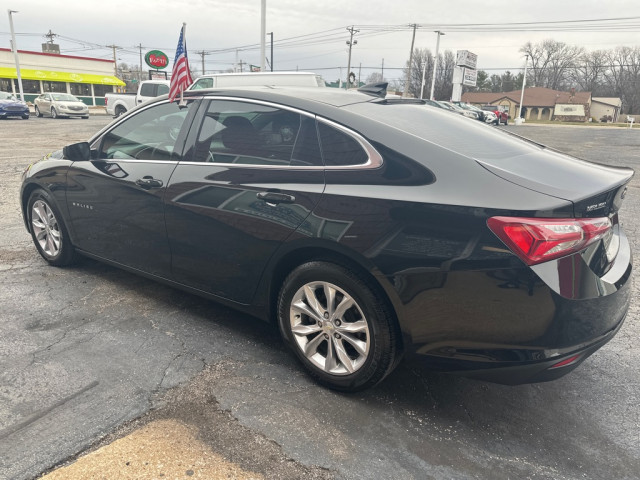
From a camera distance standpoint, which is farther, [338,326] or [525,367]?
[338,326]

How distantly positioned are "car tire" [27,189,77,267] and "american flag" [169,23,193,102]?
5.41 feet

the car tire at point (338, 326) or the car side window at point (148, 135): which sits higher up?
the car side window at point (148, 135)

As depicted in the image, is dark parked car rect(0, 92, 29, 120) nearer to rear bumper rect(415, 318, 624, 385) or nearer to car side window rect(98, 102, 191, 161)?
car side window rect(98, 102, 191, 161)

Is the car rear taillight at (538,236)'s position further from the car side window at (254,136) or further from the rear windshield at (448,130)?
the car side window at (254,136)

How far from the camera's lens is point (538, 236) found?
207 centimetres

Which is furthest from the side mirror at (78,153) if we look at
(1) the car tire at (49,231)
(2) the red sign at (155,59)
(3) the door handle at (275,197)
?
(2) the red sign at (155,59)

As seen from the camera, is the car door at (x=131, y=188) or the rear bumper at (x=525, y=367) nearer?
the rear bumper at (x=525, y=367)

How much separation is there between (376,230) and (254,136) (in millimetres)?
1112

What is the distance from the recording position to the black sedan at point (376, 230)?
2150mm

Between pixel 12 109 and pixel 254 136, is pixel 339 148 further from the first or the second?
pixel 12 109

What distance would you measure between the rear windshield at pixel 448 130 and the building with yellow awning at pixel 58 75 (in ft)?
174

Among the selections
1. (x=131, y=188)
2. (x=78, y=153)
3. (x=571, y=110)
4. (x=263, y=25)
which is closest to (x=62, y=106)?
(x=263, y=25)

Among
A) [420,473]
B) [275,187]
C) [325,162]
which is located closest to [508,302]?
[420,473]

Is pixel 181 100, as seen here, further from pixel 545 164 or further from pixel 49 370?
pixel 545 164
